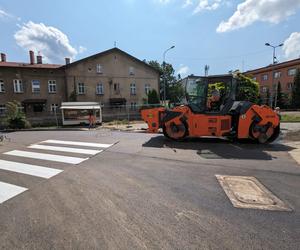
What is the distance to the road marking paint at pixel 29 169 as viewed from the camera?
5191 millimetres

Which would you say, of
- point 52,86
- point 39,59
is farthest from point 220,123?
point 39,59

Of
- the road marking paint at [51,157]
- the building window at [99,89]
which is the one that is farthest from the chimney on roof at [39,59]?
the road marking paint at [51,157]

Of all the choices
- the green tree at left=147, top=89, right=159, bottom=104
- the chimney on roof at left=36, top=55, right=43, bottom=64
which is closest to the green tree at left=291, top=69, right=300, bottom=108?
the green tree at left=147, top=89, right=159, bottom=104

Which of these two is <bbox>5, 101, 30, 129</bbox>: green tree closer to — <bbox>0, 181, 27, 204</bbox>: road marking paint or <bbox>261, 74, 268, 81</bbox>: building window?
<bbox>0, 181, 27, 204</bbox>: road marking paint

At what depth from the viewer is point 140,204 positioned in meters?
3.52

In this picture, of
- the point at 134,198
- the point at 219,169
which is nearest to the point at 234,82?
the point at 219,169

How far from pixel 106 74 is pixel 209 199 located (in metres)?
31.1

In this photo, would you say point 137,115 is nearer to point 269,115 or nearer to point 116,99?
point 116,99

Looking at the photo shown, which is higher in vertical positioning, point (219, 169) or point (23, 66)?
point (23, 66)

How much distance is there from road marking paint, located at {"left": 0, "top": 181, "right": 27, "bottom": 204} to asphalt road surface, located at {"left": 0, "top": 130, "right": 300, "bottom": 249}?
0.02m

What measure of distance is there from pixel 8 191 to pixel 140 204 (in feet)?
9.50

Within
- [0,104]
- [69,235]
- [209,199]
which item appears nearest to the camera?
[69,235]

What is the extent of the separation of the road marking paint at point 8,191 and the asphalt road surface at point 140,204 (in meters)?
0.02

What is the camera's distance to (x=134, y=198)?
12.3 ft
